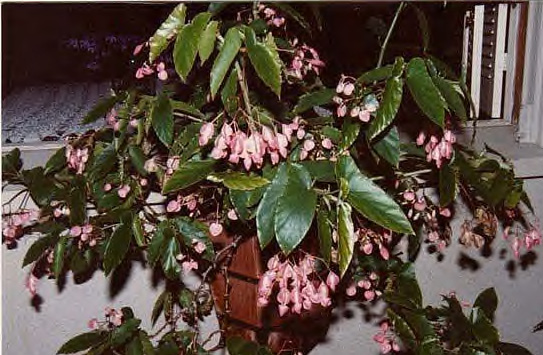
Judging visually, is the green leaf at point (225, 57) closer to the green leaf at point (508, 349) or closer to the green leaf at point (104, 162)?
the green leaf at point (104, 162)

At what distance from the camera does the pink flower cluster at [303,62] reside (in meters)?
1.06

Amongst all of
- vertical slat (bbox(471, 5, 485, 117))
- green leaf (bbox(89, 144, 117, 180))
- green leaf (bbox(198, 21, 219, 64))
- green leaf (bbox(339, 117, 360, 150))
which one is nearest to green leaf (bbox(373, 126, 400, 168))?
green leaf (bbox(339, 117, 360, 150))

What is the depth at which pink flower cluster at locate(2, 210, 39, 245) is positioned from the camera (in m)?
1.13

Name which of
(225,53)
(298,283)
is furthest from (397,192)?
(225,53)

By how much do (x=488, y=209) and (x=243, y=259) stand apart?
0.41 metres

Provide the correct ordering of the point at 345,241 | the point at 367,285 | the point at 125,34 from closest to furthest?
the point at 345,241, the point at 367,285, the point at 125,34

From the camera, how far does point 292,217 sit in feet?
2.57

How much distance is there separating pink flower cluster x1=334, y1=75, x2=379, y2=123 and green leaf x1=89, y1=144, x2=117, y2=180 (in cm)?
33

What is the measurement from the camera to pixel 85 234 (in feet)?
3.46

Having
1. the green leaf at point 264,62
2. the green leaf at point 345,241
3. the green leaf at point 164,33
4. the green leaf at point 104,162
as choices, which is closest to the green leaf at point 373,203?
the green leaf at point 345,241

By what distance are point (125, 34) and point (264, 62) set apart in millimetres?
1989

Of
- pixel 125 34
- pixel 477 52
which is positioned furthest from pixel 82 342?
pixel 125 34

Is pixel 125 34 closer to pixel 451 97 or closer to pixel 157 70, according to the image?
pixel 157 70

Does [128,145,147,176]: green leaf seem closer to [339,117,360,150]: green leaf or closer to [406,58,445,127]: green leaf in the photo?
[339,117,360,150]: green leaf
